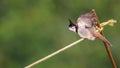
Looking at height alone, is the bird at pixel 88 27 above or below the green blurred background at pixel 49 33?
below

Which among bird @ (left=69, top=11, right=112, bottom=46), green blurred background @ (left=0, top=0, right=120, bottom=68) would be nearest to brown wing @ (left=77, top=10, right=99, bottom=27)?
bird @ (left=69, top=11, right=112, bottom=46)

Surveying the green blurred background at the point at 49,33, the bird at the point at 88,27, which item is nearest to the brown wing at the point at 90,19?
the bird at the point at 88,27

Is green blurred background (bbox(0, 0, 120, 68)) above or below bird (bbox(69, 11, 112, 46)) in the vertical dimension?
above

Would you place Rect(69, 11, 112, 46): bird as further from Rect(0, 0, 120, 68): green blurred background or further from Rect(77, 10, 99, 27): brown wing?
Rect(0, 0, 120, 68): green blurred background

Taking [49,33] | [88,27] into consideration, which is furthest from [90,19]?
[49,33]

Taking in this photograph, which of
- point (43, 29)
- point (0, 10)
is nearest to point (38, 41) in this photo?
point (43, 29)

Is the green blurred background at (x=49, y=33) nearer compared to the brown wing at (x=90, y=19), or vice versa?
the brown wing at (x=90, y=19)

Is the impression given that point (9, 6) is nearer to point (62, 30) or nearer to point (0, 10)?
point (0, 10)

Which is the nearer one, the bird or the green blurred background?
the bird

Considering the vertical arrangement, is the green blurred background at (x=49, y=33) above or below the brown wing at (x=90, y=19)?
above

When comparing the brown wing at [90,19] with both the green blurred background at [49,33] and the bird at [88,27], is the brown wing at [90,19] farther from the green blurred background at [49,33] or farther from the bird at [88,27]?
the green blurred background at [49,33]
